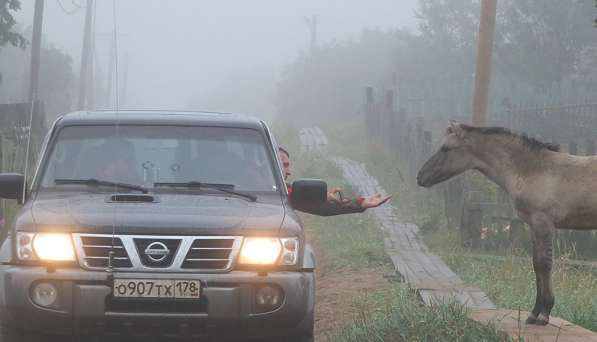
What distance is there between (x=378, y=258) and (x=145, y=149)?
6.18 meters

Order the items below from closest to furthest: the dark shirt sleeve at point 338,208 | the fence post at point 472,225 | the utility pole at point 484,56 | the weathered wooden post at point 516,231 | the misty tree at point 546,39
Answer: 1. the dark shirt sleeve at point 338,208
2. the weathered wooden post at point 516,231
3. the fence post at point 472,225
4. the utility pole at point 484,56
5. the misty tree at point 546,39

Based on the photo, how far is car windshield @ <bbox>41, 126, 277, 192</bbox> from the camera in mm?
7191

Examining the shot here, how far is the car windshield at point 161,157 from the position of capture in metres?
7.19

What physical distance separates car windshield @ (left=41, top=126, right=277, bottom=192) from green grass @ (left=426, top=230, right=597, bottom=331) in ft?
7.67

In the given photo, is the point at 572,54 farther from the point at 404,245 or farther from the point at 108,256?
the point at 108,256

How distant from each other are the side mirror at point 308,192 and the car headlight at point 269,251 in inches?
32.2

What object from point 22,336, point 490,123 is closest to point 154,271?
point 22,336

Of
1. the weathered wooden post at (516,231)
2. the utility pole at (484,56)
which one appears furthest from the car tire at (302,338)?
the utility pole at (484,56)

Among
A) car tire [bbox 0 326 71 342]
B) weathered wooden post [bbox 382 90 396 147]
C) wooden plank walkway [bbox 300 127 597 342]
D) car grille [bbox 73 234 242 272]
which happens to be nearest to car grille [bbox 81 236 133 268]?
car grille [bbox 73 234 242 272]

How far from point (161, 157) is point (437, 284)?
13.3ft

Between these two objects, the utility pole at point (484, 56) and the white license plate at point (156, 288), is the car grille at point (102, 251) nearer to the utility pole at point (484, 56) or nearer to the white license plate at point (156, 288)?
the white license plate at point (156, 288)

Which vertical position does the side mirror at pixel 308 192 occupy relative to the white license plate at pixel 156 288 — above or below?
above

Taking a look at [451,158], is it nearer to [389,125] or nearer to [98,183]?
[98,183]

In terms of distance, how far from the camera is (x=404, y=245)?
47.9 feet
